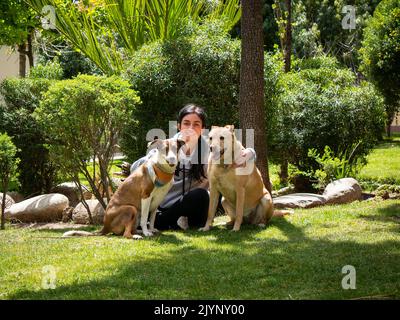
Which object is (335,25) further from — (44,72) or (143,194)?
(143,194)

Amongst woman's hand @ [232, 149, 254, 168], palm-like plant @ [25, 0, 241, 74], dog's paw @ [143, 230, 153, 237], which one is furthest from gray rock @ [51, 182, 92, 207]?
woman's hand @ [232, 149, 254, 168]

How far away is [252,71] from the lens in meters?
9.00

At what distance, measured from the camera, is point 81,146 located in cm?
906

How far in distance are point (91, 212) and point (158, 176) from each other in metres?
2.94

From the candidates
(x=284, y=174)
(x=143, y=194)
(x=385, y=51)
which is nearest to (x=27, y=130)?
(x=143, y=194)

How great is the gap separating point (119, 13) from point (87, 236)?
750 centimetres

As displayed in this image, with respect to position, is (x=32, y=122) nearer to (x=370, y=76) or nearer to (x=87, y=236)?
(x=87, y=236)

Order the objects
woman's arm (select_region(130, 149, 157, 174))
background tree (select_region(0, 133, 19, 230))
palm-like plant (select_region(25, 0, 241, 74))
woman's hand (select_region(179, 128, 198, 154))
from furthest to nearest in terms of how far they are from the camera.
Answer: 1. palm-like plant (select_region(25, 0, 241, 74))
2. background tree (select_region(0, 133, 19, 230))
3. woman's hand (select_region(179, 128, 198, 154))
4. woman's arm (select_region(130, 149, 157, 174))

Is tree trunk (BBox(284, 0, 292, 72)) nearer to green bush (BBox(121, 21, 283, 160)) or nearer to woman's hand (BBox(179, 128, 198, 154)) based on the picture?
green bush (BBox(121, 21, 283, 160))

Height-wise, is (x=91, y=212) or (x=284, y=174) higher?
(x=284, y=174)

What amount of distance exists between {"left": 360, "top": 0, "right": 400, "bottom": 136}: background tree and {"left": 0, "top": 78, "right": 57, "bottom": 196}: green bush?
815 cm

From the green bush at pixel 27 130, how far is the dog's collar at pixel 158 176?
14.7ft

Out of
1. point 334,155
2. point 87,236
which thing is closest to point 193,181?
point 87,236

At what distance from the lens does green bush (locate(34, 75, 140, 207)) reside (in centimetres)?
863
